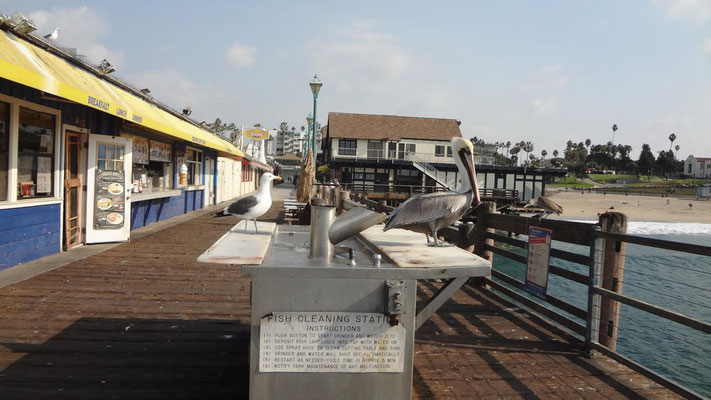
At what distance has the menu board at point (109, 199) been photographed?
8.42m

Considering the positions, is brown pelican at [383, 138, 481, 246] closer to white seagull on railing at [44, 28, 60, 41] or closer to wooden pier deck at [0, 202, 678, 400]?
wooden pier deck at [0, 202, 678, 400]

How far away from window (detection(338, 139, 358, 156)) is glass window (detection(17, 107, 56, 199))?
40.9 meters

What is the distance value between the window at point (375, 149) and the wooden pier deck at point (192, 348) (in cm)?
4202

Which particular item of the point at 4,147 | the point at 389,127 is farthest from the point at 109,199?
the point at 389,127

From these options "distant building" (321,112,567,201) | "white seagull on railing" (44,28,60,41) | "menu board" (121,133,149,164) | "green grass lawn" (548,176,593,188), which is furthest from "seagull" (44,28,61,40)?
"green grass lawn" (548,176,593,188)

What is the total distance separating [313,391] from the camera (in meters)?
2.24

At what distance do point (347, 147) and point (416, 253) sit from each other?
4595cm

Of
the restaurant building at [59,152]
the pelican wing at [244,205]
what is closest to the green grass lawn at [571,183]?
the restaurant building at [59,152]

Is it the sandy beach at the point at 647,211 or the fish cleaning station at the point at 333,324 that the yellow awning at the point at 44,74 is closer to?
the fish cleaning station at the point at 333,324

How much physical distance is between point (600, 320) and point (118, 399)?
383 centimetres

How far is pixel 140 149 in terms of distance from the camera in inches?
456

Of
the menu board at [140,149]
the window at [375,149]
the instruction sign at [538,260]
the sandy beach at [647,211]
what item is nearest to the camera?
the instruction sign at [538,260]

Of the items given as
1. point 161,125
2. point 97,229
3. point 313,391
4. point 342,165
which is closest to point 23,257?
point 97,229

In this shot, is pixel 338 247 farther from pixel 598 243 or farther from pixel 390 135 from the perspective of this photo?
pixel 390 135
